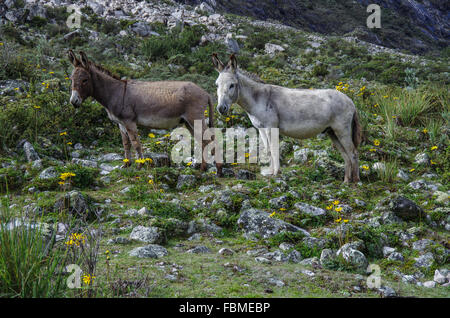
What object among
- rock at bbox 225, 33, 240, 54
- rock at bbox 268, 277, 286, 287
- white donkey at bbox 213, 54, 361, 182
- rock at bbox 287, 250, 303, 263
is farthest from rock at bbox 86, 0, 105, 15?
rock at bbox 268, 277, 286, 287

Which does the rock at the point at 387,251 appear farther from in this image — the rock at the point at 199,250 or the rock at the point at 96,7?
the rock at the point at 96,7

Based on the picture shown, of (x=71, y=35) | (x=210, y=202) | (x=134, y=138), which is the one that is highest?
(x=71, y=35)

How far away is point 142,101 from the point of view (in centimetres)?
781

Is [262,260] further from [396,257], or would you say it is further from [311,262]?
[396,257]

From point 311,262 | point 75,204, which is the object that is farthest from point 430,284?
point 75,204

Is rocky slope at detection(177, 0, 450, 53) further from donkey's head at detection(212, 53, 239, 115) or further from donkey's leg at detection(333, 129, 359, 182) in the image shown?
donkey's leg at detection(333, 129, 359, 182)

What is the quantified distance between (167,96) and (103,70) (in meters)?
1.58

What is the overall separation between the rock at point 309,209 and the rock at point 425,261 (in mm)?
1533

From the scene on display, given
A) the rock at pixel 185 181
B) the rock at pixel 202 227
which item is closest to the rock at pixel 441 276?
the rock at pixel 202 227

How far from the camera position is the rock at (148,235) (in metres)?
4.68

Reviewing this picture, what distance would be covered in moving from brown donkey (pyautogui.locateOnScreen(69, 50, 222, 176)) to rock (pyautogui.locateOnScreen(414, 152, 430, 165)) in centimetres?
425

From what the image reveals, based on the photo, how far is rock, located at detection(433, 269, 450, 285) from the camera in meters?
3.88

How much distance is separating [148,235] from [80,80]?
430 cm

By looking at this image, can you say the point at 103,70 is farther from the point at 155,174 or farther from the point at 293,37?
the point at 293,37
